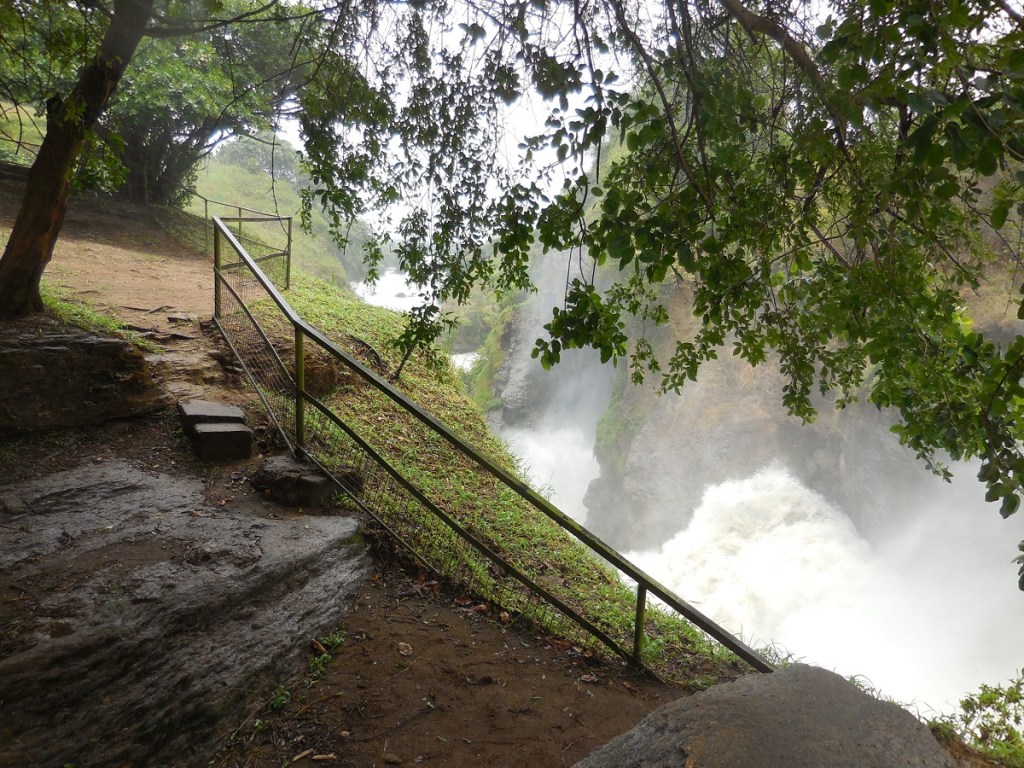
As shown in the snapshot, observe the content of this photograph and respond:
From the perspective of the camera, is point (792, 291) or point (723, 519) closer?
point (792, 291)

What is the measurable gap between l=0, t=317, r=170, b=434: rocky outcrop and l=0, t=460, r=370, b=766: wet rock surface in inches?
22.8

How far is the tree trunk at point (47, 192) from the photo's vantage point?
13.9 ft

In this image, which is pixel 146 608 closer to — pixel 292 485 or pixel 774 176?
pixel 292 485

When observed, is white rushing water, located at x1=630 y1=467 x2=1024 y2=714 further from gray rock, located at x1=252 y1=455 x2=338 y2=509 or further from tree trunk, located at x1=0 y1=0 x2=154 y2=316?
tree trunk, located at x1=0 y1=0 x2=154 y2=316

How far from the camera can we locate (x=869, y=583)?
15.9 m

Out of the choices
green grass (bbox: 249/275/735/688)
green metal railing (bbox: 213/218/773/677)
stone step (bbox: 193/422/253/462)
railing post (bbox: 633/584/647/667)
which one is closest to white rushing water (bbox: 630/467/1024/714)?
green grass (bbox: 249/275/735/688)

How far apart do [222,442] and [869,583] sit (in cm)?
1750

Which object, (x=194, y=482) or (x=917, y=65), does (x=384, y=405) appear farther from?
(x=917, y=65)

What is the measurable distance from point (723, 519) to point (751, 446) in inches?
113

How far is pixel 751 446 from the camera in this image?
20188 mm

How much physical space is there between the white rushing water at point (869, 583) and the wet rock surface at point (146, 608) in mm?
13401

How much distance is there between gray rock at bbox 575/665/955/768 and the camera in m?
1.71

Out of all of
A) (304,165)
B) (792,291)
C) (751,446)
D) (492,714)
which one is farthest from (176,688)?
(751,446)

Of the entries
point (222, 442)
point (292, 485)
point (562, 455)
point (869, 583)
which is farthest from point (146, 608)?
point (562, 455)
